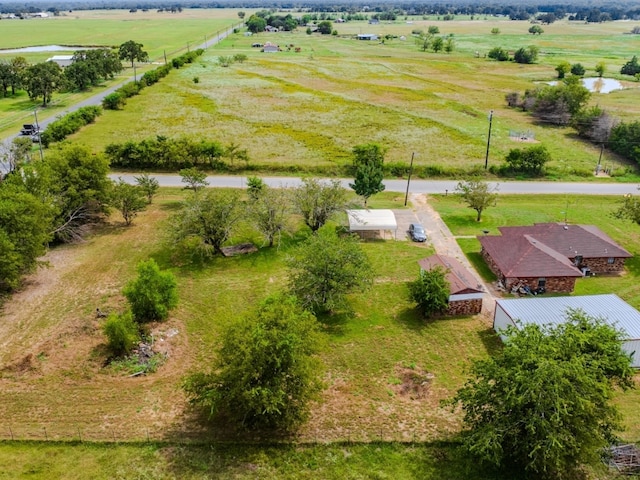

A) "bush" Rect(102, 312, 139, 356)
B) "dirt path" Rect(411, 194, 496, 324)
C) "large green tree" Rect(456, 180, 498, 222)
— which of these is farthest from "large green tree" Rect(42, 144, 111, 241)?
"large green tree" Rect(456, 180, 498, 222)

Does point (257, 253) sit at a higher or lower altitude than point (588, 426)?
lower

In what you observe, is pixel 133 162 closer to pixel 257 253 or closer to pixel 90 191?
pixel 90 191

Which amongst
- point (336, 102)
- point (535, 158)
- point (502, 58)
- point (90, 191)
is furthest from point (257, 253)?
point (502, 58)

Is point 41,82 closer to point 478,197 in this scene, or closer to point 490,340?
point 478,197

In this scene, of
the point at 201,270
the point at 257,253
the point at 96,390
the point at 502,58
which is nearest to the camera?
the point at 96,390

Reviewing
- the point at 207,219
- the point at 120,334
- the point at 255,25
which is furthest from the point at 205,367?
the point at 255,25

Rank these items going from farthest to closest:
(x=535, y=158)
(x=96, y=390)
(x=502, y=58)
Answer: (x=502, y=58), (x=535, y=158), (x=96, y=390)

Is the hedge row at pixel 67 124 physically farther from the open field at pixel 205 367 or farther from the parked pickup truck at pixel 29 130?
the open field at pixel 205 367
